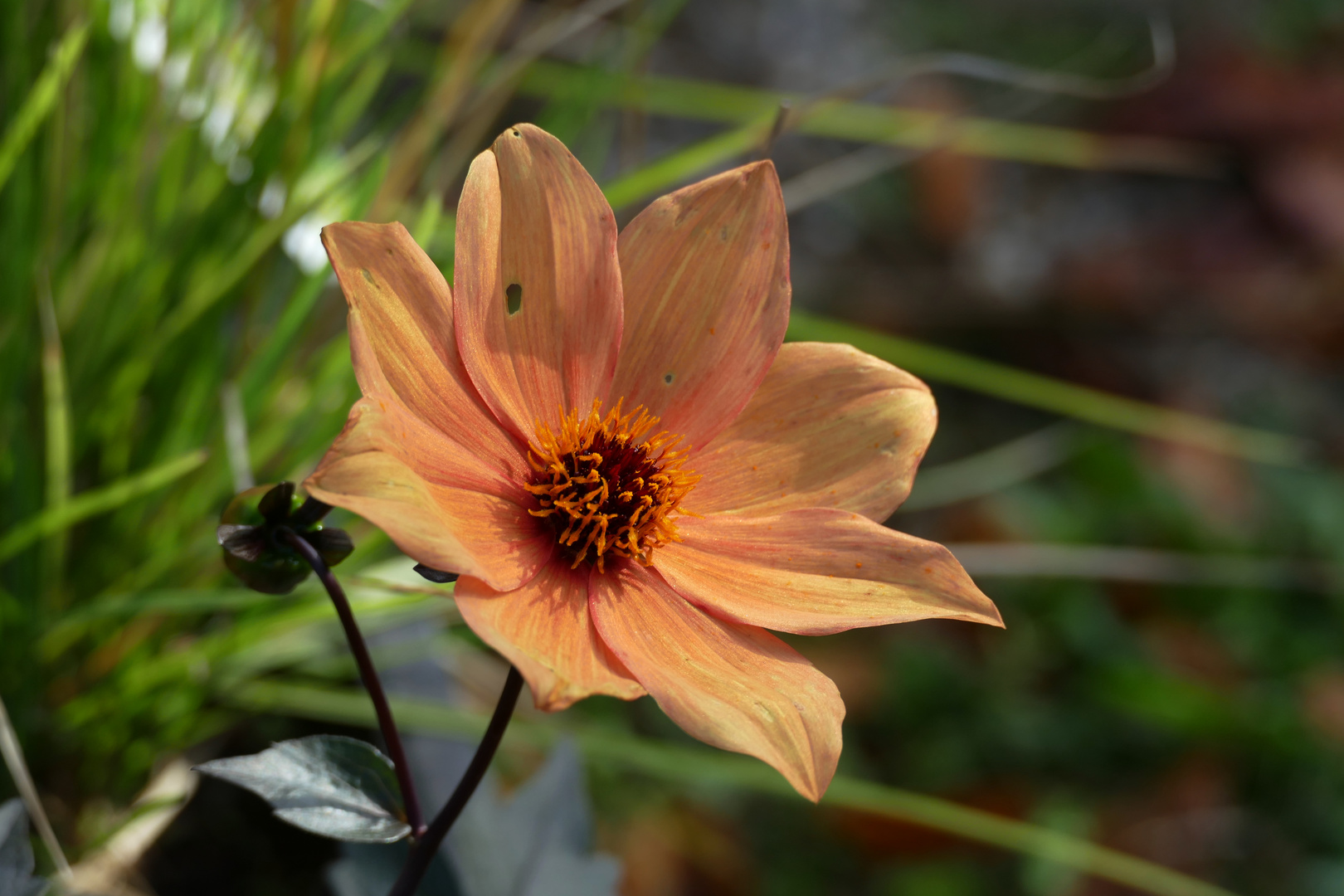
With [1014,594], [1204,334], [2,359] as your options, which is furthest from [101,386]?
[1204,334]

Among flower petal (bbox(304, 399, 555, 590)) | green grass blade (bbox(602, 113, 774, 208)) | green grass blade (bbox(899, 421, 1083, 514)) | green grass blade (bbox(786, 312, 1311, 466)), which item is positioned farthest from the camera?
green grass blade (bbox(899, 421, 1083, 514))

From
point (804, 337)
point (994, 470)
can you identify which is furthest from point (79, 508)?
point (994, 470)

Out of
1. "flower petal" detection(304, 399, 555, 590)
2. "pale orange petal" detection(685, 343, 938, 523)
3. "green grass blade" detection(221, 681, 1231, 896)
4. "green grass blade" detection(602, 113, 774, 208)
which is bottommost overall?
"green grass blade" detection(221, 681, 1231, 896)

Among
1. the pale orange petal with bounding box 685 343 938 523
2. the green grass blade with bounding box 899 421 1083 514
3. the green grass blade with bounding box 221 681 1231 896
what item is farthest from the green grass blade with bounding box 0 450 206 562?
the green grass blade with bounding box 899 421 1083 514

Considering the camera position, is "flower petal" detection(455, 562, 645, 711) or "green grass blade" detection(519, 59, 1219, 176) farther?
"green grass blade" detection(519, 59, 1219, 176)

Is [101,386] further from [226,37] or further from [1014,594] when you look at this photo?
[1014,594]

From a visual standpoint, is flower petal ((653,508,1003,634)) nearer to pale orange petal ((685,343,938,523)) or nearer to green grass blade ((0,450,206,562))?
pale orange petal ((685,343,938,523))
